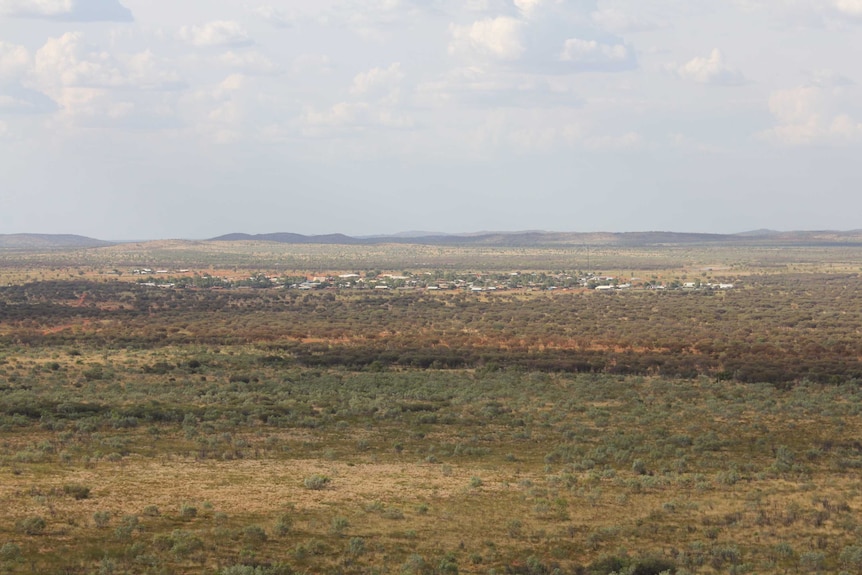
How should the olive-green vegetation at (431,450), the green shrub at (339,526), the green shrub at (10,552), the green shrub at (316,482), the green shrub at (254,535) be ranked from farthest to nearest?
1. the green shrub at (316,482)
2. the green shrub at (339,526)
3. the green shrub at (254,535)
4. the olive-green vegetation at (431,450)
5. the green shrub at (10,552)

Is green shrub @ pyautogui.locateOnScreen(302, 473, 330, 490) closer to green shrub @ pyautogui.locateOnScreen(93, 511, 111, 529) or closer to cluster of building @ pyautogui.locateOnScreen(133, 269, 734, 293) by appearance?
green shrub @ pyautogui.locateOnScreen(93, 511, 111, 529)

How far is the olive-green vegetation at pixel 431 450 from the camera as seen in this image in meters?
16.9

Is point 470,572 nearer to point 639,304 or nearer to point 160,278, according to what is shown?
point 639,304

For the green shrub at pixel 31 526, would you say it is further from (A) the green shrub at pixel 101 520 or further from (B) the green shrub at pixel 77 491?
(B) the green shrub at pixel 77 491

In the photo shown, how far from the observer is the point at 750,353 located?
155 feet

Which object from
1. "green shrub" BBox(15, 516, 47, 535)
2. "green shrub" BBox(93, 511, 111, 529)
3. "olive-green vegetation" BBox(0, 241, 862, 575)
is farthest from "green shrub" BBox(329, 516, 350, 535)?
"green shrub" BBox(15, 516, 47, 535)

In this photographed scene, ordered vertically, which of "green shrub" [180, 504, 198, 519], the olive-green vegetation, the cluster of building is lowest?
the olive-green vegetation

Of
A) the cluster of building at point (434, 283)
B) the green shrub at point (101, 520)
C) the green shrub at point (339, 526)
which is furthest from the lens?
the cluster of building at point (434, 283)

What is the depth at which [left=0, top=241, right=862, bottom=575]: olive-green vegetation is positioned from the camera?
55.6ft

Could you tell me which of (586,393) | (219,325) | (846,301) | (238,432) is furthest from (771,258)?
(238,432)

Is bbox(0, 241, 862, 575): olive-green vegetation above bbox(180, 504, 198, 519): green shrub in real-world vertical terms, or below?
below

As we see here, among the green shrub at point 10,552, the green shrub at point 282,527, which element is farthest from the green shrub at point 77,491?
the green shrub at point 282,527

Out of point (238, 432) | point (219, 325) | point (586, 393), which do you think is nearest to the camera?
point (238, 432)

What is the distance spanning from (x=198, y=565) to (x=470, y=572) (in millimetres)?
4487
